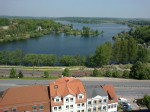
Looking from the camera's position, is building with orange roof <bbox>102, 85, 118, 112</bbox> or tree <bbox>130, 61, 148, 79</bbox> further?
tree <bbox>130, 61, 148, 79</bbox>

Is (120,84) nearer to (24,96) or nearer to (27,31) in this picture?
(24,96)

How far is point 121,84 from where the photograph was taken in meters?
22.2

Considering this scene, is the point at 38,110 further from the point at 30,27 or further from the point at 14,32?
the point at 30,27

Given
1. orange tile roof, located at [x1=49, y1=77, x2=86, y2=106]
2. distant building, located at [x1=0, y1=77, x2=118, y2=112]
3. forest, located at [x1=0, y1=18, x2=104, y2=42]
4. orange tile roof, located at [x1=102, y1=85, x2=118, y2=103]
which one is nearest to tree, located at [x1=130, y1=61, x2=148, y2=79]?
orange tile roof, located at [x1=102, y1=85, x2=118, y2=103]

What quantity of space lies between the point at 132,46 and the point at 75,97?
25.4 metres

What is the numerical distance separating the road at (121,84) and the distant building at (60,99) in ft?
18.2

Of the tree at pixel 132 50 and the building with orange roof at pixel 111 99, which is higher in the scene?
the tree at pixel 132 50

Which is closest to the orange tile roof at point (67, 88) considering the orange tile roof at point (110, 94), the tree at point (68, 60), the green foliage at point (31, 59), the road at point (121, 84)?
the orange tile roof at point (110, 94)

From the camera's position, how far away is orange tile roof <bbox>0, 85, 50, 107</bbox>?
12719 mm

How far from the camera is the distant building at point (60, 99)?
1280 centimetres

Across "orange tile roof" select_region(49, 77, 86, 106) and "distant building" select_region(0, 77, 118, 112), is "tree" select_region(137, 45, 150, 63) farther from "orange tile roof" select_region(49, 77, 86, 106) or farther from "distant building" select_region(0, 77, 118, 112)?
"orange tile roof" select_region(49, 77, 86, 106)

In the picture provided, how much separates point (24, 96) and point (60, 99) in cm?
325

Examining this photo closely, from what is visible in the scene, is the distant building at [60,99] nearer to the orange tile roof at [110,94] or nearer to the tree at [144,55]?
the orange tile roof at [110,94]

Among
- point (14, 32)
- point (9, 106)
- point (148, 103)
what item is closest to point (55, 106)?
point (9, 106)
